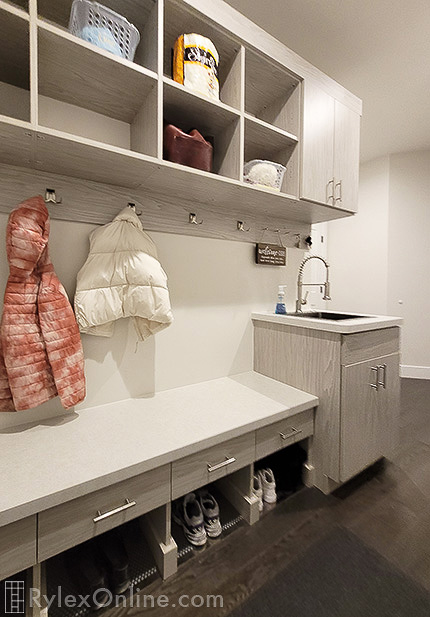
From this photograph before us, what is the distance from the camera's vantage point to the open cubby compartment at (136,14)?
1.10m

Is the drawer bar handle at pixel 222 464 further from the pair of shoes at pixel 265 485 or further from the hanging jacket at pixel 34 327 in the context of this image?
the hanging jacket at pixel 34 327

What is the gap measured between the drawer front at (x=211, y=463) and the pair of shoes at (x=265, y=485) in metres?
0.26

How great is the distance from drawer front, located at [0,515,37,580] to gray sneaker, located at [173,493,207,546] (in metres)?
0.64

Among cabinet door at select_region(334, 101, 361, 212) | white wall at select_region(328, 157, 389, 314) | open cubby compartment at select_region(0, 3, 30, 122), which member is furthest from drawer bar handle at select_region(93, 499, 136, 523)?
white wall at select_region(328, 157, 389, 314)

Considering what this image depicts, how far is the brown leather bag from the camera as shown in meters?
1.21

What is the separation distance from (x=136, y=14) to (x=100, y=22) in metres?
0.25

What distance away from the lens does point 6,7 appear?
843mm

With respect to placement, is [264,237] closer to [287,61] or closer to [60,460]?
[287,61]

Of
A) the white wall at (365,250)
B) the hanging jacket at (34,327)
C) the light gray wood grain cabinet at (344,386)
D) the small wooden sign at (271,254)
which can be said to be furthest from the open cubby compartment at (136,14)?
the white wall at (365,250)

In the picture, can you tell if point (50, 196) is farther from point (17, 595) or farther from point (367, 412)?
point (367, 412)

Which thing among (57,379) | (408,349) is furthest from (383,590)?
(408,349)

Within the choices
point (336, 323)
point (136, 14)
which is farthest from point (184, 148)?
point (336, 323)

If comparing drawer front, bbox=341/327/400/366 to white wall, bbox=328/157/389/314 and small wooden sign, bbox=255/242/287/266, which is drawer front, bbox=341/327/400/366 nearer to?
small wooden sign, bbox=255/242/287/266

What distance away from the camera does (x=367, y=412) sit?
5.12 ft
